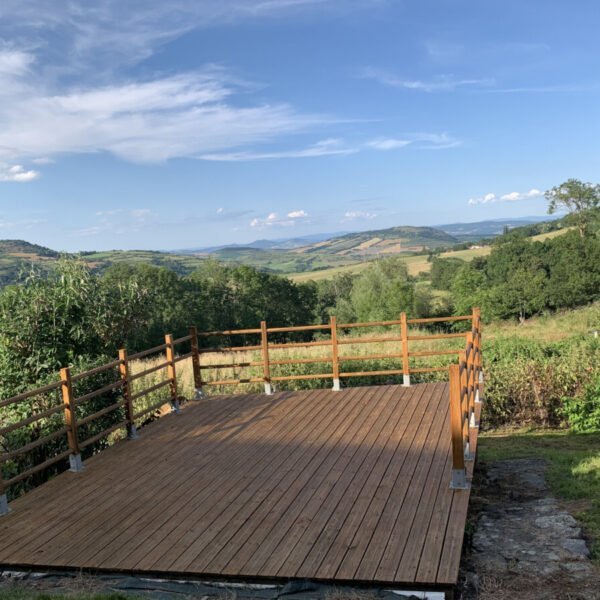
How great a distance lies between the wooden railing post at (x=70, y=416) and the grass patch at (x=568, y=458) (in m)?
4.45

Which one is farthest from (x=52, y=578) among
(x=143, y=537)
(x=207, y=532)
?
(x=207, y=532)

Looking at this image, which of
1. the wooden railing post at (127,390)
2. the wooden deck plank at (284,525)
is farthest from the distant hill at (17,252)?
the wooden deck plank at (284,525)

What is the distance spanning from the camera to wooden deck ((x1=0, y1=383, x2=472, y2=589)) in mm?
3523

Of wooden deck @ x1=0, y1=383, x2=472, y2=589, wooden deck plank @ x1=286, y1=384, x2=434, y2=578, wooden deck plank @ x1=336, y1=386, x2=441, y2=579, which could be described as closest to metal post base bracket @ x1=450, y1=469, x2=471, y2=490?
wooden deck @ x1=0, y1=383, x2=472, y2=589

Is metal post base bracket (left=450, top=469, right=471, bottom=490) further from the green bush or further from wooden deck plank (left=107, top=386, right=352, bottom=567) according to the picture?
the green bush

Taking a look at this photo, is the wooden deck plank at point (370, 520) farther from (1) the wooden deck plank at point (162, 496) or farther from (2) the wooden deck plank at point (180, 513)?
(1) the wooden deck plank at point (162, 496)

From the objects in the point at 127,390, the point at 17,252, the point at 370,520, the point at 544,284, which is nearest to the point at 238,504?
the point at 370,520

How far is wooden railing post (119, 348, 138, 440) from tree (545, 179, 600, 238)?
181 feet

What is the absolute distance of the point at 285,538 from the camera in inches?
150

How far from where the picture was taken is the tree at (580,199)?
54219mm

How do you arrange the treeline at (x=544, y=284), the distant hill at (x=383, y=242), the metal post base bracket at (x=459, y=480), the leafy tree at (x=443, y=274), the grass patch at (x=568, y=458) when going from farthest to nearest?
the distant hill at (x=383, y=242)
the leafy tree at (x=443, y=274)
the treeline at (x=544, y=284)
the grass patch at (x=568, y=458)
the metal post base bracket at (x=459, y=480)

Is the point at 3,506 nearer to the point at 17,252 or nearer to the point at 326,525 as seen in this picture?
the point at 326,525

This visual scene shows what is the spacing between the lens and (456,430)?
4.26 metres

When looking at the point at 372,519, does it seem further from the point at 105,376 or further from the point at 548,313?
the point at 548,313
